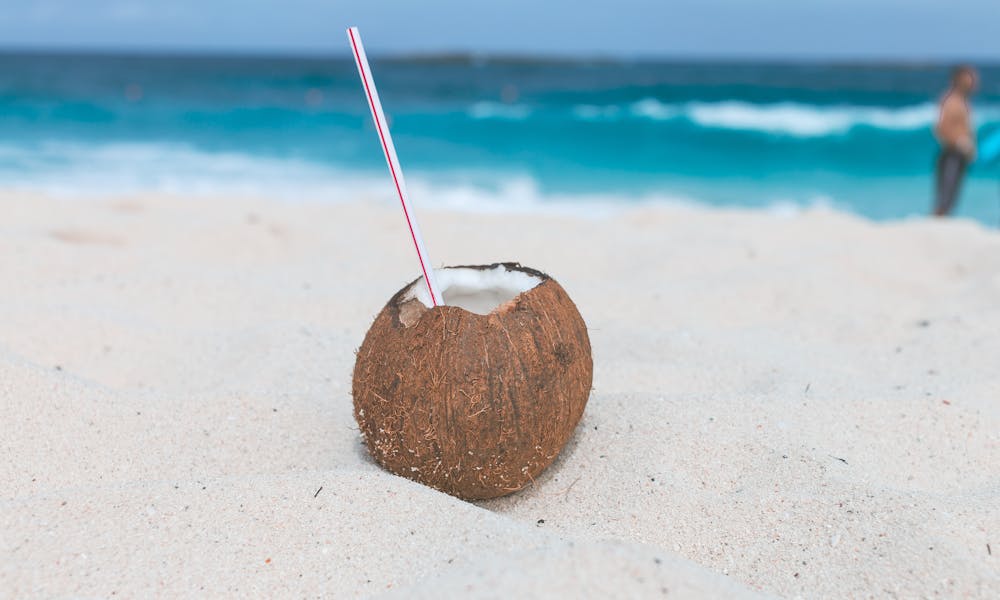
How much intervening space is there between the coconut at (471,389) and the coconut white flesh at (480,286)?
16 cm

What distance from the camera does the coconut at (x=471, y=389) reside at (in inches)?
83.3

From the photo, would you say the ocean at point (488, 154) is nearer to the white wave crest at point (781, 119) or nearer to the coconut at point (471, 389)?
the white wave crest at point (781, 119)

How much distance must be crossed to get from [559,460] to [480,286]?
585mm

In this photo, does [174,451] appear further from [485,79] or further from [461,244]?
[485,79]

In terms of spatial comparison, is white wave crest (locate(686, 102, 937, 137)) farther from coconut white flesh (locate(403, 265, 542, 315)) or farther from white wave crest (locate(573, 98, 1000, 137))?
coconut white flesh (locate(403, 265, 542, 315))

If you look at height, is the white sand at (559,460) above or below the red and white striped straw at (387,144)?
below

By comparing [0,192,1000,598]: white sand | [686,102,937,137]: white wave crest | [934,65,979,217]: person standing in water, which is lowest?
[686,102,937,137]: white wave crest

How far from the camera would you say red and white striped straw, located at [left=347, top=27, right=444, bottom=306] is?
6.47ft

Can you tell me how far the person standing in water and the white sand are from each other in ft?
8.27

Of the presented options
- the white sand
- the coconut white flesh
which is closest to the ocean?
the white sand

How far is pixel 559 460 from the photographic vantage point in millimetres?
2514

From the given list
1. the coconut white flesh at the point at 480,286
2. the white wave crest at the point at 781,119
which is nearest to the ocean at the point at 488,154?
the white wave crest at the point at 781,119

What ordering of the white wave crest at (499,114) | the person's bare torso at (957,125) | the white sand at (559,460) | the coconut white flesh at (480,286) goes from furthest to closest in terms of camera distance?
the white wave crest at (499,114) → the person's bare torso at (957,125) → the coconut white flesh at (480,286) → the white sand at (559,460)

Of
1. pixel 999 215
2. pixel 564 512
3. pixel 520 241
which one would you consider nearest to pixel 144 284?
pixel 520 241
